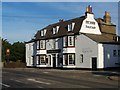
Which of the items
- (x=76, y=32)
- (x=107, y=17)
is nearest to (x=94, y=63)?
(x=76, y=32)

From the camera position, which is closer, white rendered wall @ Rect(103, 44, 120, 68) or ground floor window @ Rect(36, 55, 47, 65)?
white rendered wall @ Rect(103, 44, 120, 68)

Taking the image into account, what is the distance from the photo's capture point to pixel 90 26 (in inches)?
1967

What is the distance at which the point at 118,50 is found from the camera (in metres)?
46.9

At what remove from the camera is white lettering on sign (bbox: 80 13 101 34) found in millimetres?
48938

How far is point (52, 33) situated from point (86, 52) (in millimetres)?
12729

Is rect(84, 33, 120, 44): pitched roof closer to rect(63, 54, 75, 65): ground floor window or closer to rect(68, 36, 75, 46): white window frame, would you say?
rect(68, 36, 75, 46): white window frame

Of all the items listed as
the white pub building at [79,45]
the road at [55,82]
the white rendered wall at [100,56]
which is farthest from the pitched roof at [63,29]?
the road at [55,82]

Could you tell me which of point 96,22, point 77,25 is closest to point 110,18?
point 96,22

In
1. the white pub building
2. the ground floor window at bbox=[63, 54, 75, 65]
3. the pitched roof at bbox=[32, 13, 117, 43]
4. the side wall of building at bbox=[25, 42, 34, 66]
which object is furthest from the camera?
the side wall of building at bbox=[25, 42, 34, 66]

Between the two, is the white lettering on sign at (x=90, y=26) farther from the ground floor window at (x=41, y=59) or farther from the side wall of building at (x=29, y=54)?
the side wall of building at (x=29, y=54)

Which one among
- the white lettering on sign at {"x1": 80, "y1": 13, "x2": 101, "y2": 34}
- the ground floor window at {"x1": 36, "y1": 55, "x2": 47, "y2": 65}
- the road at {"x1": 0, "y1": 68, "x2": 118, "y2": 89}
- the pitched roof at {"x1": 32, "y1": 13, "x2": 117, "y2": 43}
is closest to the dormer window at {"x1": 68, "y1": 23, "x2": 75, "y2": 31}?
the pitched roof at {"x1": 32, "y1": 13, "x2": 117, "y2": 43}

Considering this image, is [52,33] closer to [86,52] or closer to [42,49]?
[42,49]

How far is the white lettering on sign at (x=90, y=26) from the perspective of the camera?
48938 mm

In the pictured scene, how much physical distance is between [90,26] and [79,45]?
189 inches
